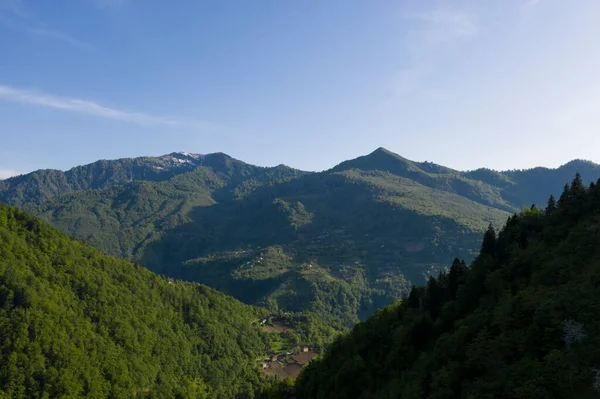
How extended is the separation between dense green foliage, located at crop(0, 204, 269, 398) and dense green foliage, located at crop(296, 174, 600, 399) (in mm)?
96599

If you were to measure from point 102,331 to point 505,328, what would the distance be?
144785mm

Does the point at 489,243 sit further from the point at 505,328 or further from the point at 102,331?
the point at 102,331

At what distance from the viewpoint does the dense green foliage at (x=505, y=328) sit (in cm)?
2642

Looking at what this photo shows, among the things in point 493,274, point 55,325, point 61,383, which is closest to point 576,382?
point 493,274

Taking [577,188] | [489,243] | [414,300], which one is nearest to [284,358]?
[414,300]

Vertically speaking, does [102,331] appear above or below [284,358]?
above

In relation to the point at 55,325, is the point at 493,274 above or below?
above

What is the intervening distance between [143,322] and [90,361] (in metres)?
31.2

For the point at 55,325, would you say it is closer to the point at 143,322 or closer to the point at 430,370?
the point at 143,322

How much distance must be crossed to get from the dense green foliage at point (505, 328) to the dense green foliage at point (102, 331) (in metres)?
96.6

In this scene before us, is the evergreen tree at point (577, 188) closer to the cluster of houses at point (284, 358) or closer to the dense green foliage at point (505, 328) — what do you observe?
the dense green foliage at point (505, 328)

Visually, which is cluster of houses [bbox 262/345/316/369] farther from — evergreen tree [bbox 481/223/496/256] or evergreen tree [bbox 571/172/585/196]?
evergreen tree [bbox 571/172/585/196]

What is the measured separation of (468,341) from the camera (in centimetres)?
3594

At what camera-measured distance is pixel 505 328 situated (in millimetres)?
32875
